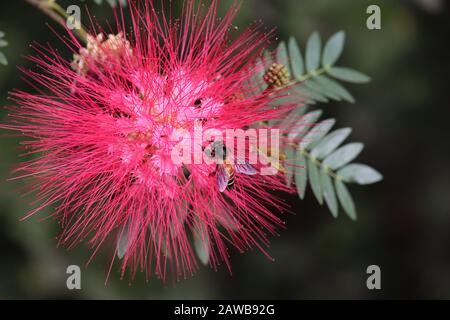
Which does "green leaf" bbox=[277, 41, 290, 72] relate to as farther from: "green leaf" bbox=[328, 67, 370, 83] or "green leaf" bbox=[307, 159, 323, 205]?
"green leaf" bbox=[307, 159, 323, 205]

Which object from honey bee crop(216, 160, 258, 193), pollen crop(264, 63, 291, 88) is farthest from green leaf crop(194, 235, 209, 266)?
pollen crop(264, 63, 291, 88)

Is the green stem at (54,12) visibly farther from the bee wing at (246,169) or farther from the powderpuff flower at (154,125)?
the bee wing at (246,169)

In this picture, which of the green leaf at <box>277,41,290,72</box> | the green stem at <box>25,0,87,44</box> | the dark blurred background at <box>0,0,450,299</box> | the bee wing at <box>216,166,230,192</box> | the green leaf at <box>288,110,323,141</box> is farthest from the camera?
the dark blurred background at <box>0,0,450,299</box>

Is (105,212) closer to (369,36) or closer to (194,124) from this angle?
(194,124)

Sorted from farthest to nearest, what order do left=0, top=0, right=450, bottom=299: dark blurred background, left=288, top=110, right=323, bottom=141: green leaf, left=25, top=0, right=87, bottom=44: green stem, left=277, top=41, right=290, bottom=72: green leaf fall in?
left=0, top=0, right=450, bottom=299: dark blurred background, left=277, top=41, right=290, bottom=72: green leaf, left=288, top=110, right=323, bottom=141: green leaf, left=25, top=0, right=87, bottom=44: green stem

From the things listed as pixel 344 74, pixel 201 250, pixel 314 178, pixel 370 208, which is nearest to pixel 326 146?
pixel 314 178

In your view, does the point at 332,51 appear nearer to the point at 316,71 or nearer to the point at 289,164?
the point at 316,71

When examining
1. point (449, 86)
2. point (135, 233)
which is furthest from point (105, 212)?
point (449, 86)

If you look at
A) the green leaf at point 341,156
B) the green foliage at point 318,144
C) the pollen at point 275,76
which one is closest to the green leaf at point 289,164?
the green foliage at point 318,144
